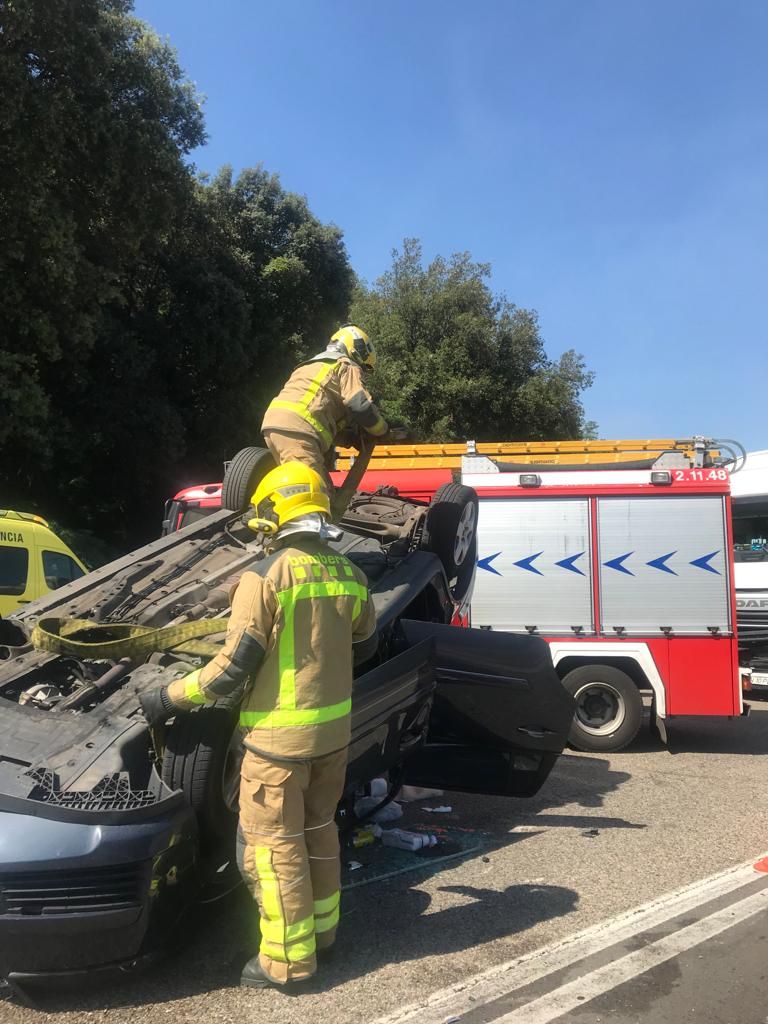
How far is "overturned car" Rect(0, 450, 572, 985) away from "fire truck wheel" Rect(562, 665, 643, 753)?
2537mm

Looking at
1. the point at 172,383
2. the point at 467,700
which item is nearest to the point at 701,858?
the point at 467,700

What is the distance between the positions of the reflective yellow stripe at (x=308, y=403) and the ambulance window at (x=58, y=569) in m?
5.39

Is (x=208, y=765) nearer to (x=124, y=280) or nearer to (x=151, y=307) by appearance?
(x=124, y=280)

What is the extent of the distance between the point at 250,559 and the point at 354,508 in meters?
1.35

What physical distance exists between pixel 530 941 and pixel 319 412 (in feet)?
9.31

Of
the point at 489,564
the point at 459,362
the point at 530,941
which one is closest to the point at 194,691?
the point at 530,941

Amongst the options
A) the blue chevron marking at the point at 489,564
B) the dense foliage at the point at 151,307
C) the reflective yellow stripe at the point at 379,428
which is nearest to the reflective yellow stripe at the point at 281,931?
the reflective yellow stripe at the point at 379,428

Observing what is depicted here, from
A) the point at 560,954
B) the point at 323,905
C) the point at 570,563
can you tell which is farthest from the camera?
the point at 570,563

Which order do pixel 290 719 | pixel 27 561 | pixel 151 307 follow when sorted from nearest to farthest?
pixel 290 719 < pixel 27 561 < pixel 151 307

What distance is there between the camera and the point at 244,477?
503 centimetres

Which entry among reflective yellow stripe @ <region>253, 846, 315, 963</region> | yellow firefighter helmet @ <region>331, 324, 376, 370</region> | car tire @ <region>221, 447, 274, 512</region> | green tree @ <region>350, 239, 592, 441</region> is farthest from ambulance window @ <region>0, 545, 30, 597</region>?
green tree @ <region>350, 239, 592, 441</region>

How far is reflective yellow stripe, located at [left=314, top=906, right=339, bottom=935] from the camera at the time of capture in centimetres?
334

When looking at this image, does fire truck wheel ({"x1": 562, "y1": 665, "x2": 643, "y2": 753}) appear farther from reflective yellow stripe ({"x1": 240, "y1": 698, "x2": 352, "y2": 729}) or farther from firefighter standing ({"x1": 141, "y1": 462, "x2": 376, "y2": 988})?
reflective yellow stripe ({"x1": 240, "y1": 698, "x2": 352, "y2": 729})

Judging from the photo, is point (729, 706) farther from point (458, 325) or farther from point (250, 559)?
point (458, 325)
